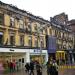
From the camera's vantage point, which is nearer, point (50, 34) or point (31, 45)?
point (31, 45)

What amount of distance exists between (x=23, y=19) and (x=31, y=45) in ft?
17.2

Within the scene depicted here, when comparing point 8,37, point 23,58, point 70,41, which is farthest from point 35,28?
point 70,41

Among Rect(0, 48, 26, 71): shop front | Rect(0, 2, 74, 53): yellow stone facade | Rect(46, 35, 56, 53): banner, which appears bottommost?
Rect(0, 48, 26, 71): shop front

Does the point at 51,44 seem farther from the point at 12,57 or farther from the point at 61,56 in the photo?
the point at 12,57

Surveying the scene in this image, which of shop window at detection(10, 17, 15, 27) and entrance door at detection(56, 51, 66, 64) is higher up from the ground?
shop window at detection(10, 17, 15, 27)

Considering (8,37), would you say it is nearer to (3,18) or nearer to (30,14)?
(3,18)

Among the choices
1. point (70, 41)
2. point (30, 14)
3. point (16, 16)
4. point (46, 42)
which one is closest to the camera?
point (16, 16)

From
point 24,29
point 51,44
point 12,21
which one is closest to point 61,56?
point 51,44

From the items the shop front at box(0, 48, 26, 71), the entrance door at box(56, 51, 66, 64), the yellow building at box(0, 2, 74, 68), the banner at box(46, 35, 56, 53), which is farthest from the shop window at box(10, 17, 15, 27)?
the entrance door at box(56, 51, 66, 64)

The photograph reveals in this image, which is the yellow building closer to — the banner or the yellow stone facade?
the yellow stone facade

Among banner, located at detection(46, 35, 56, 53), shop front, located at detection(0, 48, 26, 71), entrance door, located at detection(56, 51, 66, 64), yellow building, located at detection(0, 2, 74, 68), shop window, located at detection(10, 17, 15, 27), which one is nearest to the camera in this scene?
shop front, located at detection(0, 48, 26, 71)

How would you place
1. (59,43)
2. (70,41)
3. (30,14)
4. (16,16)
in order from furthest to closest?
(70,41), (59,43), (30,14), (16,16)

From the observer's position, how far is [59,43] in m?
68.1

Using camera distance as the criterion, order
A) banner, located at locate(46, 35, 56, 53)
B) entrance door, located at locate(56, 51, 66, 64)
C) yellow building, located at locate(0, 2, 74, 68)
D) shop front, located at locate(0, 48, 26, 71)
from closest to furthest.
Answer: shop front, located at locate(0, 48, 26, 71)
yellow building, located at locate(0, 2, 74, 68)
banner, located at locate(46, 35, 56, 53)
entrance door, located at locate(56, 51, 66, 64)
